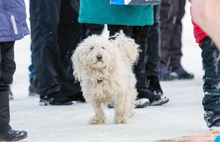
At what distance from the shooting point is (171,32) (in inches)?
364

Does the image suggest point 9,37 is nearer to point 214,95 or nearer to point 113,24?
point 214,95

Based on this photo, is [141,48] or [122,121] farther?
[141,48]

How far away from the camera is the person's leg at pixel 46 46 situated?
17.5 feet

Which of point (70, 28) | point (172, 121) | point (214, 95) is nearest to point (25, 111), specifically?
point (70, 28)

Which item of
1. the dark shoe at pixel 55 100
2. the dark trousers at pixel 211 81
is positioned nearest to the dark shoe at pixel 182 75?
the dark shoe at pixel 55 100

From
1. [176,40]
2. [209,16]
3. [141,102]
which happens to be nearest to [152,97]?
[141,102]

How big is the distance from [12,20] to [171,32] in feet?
21.4

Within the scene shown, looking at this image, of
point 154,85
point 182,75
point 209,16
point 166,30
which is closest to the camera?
point 209,16

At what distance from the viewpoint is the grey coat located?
305cm

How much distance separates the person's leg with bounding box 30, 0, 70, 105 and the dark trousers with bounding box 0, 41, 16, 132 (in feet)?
7.05

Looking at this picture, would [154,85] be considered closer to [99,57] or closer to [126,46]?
[126,46]

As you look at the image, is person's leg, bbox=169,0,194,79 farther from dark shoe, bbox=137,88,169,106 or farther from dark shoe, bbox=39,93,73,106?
dark shoe, bbox=39,93,73,106

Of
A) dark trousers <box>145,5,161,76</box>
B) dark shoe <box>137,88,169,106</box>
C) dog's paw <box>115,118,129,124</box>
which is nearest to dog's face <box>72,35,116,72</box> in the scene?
dog's paw <box>115,118,129,124</box>

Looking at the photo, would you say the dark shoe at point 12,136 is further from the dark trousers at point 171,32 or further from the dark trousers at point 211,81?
the dark trousers at point 171,32
